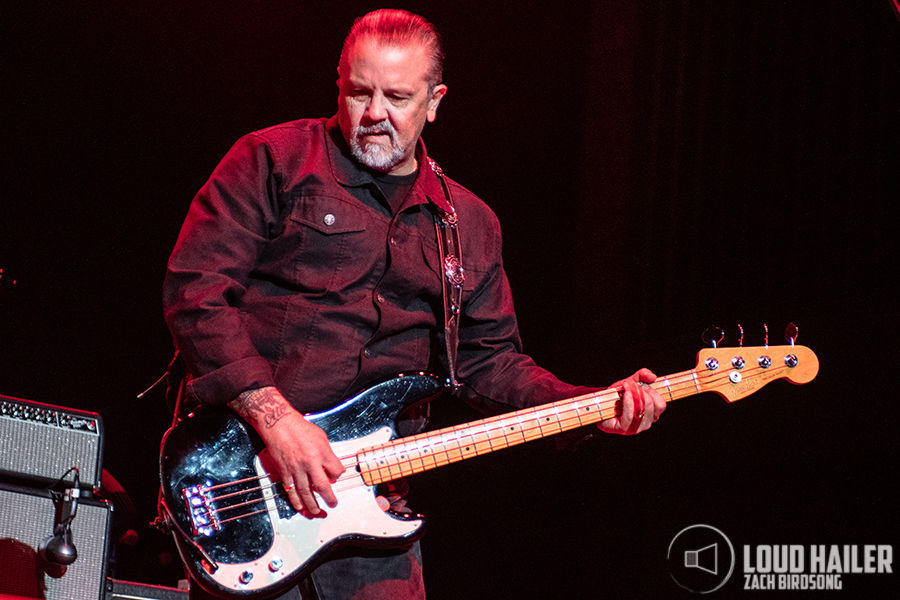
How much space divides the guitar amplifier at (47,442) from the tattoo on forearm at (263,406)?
0.60 metres

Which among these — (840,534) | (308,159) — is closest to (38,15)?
(308,159)

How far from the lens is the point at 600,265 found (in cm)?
421

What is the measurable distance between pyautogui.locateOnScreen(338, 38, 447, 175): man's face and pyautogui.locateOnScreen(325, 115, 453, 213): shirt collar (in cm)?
4

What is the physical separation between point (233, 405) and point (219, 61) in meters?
2.50

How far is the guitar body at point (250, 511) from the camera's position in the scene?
1.85 meters

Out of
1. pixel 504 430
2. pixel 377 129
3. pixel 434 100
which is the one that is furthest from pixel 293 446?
pixel 434 100

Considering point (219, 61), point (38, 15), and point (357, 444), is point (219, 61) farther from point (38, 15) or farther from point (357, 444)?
point (357, 444)

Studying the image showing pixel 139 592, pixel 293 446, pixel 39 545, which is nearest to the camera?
pixel 293 446

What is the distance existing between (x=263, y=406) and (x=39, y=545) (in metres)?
0.74

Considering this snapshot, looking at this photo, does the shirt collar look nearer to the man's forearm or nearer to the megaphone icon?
the man's forearm

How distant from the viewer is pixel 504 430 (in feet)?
7.18

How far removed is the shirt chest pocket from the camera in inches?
83.0

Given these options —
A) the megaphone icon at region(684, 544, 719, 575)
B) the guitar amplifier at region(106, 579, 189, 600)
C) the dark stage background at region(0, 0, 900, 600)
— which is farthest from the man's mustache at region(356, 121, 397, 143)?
the megaphone icon at region(684, 544, 719, 575)

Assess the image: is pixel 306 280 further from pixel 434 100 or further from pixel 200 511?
pixel 434 100
